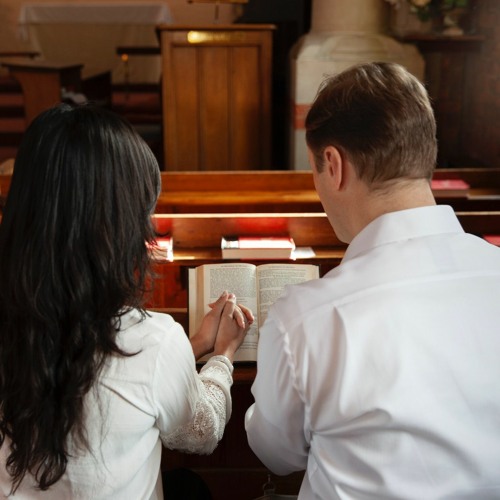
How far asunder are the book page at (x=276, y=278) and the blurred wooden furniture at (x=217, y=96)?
3.85 metres

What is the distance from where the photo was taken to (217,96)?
20.0 feet

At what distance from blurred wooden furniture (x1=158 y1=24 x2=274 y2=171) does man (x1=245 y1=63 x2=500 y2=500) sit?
457cm

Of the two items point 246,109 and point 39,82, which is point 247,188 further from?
point 39,82

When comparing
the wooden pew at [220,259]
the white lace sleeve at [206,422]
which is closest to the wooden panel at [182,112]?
the wooden pew at [220,259]

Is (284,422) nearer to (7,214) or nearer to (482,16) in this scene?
(7,214)

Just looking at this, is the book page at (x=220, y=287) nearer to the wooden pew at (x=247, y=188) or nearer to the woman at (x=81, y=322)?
the woman at (x=81, y=322)

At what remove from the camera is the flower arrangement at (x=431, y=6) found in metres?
5.77

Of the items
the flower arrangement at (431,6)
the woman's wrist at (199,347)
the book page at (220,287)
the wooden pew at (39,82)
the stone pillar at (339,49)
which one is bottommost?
the wooden pew at (39,82)

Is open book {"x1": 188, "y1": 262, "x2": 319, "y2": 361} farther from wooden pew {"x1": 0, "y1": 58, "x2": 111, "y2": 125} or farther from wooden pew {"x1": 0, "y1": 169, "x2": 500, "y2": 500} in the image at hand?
wooden pew {"x1": 0, "y1": 58, "x2": 111, "y2": 125}

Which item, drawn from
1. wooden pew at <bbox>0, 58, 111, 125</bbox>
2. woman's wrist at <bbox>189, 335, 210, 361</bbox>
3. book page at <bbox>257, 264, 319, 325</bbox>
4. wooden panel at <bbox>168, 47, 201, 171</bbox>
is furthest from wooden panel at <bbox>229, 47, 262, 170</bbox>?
woman's wrist at <bbox>189, 335, 210, 361</bbox>

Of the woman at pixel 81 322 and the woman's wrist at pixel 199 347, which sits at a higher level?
the woman at pixel 81 322

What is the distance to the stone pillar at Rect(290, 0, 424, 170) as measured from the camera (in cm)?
604

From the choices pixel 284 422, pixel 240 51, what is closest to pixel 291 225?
pixel 284 422

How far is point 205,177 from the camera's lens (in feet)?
13.9
